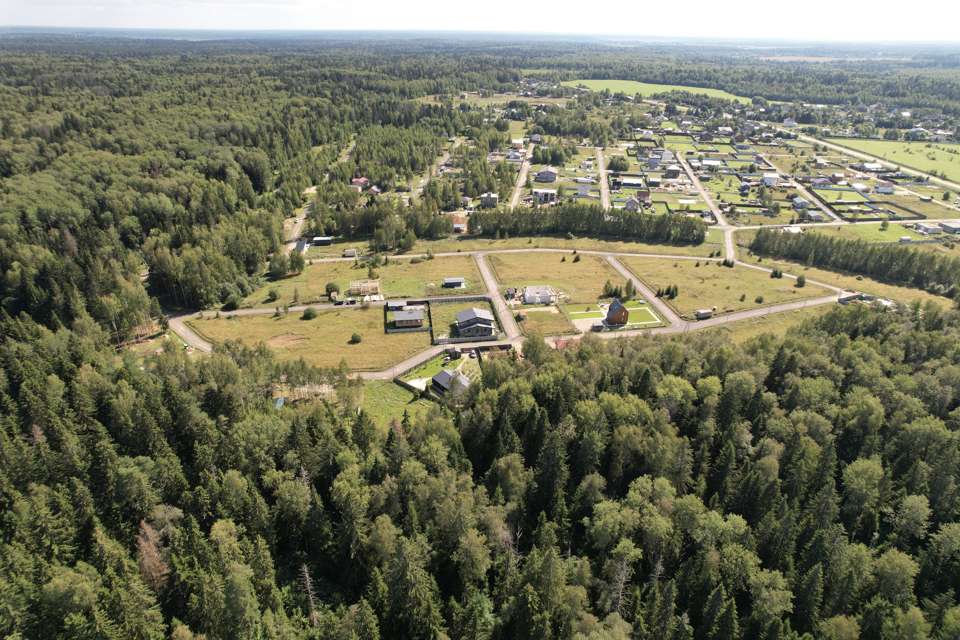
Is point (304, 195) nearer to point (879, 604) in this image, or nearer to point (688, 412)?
point (688, 412)

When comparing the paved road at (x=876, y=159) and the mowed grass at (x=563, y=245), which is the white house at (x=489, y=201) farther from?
the paved road at (x=876, y=159)

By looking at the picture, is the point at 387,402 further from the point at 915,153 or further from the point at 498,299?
the point at 915,153

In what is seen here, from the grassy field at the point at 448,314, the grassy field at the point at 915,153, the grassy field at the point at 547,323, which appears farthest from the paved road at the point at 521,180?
the grassy field at the point at 915,153

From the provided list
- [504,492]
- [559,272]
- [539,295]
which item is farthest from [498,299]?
[504,492]

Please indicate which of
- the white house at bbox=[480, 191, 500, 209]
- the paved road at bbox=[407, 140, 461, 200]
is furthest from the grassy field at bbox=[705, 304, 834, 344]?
the paved road at bbox=[407, 140, 461, 200]

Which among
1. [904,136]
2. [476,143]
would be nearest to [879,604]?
[476,143]

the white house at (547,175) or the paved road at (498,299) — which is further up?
the white house at (547,175)

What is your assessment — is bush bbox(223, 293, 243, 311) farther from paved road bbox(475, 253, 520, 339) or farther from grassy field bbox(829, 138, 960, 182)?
grassy field bbox(829, 138, 960, 182)
